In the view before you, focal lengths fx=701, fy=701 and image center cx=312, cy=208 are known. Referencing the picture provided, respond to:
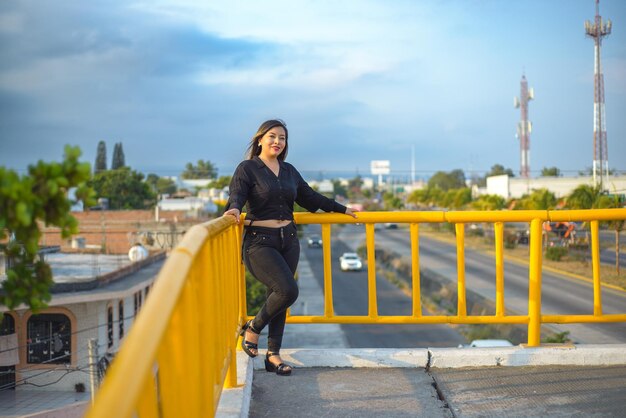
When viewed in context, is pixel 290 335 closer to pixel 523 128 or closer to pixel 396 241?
pixel 396 241

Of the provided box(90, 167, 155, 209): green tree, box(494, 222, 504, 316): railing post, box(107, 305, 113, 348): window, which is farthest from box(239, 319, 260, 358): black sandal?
box(90, 167, 155, 209): green tree

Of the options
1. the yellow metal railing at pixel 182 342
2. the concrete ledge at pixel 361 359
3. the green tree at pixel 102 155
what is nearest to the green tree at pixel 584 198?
the concrete ledge at pixel 361 359

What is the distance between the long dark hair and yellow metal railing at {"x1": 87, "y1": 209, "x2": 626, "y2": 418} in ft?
1.95

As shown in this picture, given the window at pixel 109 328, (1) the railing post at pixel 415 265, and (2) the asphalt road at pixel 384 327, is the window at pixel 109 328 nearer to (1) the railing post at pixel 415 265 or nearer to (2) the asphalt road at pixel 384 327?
(2) the asphalt road at pixel 384 327

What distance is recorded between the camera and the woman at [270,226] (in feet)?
16.1

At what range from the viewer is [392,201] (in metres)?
136

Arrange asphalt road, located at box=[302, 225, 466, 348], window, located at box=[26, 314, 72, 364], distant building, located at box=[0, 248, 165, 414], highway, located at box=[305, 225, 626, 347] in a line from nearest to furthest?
1. distant building, located at box=[0, 248, 165, 414]
2. window, located at box=[26, 314, 72, 364]
3. highway, located at box=[305, 225, 626, 347]
4. asphalt road, located at box=[302, 225, 466, 348]

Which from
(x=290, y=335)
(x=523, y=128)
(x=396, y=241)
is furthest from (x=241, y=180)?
(x=523, y=128)

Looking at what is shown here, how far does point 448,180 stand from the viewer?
551 feet

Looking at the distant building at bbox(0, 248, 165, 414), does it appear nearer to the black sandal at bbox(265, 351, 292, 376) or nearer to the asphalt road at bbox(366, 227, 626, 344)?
the asphalt road at bbox(366, 227, 626, 344)

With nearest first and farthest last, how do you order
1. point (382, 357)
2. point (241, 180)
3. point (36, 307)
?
point (36, 307), point (241, 180), point (382, 357)

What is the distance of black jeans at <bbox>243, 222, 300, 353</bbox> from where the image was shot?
489cm

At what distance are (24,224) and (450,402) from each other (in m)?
3.51

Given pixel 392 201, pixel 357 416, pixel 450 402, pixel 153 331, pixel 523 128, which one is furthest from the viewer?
pixel 392 201
